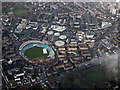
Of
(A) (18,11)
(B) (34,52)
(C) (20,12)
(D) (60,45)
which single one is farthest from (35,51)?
(A) (18,11)

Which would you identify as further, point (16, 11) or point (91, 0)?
point (91, 0)

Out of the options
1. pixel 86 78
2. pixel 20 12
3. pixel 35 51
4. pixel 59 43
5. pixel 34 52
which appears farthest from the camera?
pixel 20 12

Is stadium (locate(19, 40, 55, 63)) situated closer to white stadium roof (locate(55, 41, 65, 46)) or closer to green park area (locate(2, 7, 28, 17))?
white stadium roof (locate(55, 41, 65, 46))

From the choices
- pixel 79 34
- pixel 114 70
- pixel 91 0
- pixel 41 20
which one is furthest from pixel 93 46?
pixel 91 0

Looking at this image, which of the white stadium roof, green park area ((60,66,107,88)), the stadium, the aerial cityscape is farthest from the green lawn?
green park area ((60,66,107,88))

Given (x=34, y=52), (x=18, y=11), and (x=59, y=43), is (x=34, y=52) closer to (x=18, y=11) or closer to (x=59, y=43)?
(x=59, y=43)

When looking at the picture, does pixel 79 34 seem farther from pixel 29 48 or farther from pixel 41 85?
pixel 41 85

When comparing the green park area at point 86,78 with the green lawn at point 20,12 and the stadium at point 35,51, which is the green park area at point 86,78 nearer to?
the stadium at point 35,51
